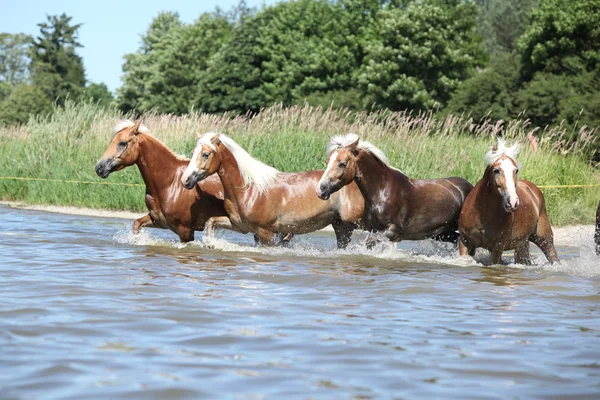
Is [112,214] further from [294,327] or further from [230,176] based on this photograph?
[294,327]

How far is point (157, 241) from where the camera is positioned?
42.0ft

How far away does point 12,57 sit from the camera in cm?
11438

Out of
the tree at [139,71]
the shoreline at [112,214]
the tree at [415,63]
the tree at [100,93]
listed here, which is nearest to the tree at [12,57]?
the tree at [100,93]

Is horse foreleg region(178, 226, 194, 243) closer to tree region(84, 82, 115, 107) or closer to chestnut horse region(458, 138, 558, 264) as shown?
chestnut horse region(458, 138, 558, 264)

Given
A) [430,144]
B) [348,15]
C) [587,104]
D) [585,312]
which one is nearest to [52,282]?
[585,312]

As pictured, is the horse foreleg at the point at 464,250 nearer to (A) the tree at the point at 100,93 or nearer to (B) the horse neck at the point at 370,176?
(B) the horse neck at the point at 370,176

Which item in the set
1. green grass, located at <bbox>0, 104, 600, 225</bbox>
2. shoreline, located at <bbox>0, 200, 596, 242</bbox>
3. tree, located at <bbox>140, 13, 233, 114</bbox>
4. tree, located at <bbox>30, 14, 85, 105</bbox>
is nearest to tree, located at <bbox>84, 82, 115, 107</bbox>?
tree, located at <bbox>30, 14, 85, 105</bbox>

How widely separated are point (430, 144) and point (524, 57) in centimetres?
2048

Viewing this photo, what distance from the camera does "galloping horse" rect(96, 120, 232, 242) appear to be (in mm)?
11984

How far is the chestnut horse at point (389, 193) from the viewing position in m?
10.9

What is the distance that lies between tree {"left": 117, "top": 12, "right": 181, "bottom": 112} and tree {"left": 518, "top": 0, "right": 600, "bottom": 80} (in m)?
36.8

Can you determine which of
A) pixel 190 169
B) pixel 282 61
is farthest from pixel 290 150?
pixel 282 61

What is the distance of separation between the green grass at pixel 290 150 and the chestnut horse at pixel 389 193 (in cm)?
638

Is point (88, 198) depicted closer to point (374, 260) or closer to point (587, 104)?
point (374, 260)
